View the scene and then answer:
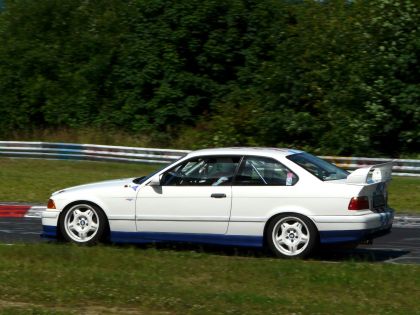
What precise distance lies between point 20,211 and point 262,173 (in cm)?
707

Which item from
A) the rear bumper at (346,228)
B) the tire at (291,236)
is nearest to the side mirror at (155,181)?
the tire at (291,236)

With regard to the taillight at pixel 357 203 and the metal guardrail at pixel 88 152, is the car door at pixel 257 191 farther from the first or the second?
the metal guardrail at pixel 88 152

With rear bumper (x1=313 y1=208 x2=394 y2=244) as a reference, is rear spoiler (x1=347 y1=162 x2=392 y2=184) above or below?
above

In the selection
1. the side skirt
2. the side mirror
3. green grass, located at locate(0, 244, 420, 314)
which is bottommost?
green grass, located at locate(0, 244, 420, 314)

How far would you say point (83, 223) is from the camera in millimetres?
12148

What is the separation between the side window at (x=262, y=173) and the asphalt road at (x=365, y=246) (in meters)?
1.01

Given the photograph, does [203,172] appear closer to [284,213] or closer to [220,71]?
[284,213]

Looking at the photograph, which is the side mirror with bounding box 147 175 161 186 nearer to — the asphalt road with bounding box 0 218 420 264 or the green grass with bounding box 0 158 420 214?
the asphalt road with bounding box 0 218 420 264

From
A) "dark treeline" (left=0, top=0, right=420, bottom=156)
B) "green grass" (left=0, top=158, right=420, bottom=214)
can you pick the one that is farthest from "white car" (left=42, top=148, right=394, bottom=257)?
"dark treeline" (left=0, top=0, right=420, bottom=156)

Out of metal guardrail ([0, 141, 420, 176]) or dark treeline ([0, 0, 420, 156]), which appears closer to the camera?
metal guardrail ([0, 141, 420, 176])

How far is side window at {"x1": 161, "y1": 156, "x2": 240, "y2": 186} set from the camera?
1169cm

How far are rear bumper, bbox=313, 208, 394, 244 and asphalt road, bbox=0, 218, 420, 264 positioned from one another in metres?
0.39

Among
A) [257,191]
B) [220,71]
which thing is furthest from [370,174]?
[220,71]

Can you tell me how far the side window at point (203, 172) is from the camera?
38.3 feet
